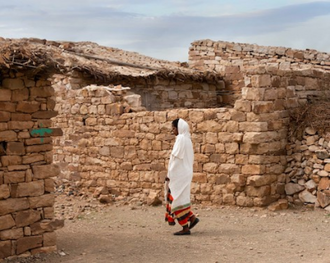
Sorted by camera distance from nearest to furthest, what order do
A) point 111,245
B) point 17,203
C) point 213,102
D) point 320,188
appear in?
point 17,203
point 111,245
point 320,188
point 213,102

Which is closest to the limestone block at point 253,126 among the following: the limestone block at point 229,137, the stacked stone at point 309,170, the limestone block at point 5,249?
the limestone block at point 229,137

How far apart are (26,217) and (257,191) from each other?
4365mm

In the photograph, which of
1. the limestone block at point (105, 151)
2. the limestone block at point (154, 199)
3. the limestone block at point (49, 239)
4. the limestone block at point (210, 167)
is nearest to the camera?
the limestone block at point (49, 239)

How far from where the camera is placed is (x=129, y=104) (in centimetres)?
1117

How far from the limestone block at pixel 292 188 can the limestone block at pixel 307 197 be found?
0.24 feet

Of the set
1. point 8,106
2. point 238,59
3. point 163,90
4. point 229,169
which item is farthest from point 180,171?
point 238,59

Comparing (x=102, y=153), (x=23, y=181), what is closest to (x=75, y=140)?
(x=102, y=153)

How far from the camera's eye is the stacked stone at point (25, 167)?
266 inches

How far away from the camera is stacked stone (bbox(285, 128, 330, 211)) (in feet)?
31.6

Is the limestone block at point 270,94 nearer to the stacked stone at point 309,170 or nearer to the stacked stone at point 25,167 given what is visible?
the stacked stone at point 309,170

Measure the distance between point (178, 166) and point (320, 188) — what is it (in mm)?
2923

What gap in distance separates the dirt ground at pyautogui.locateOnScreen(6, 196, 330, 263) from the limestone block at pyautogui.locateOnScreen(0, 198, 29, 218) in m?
0.62

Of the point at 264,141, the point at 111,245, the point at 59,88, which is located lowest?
the point at 111,245

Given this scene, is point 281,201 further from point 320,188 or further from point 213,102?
point 213,102
